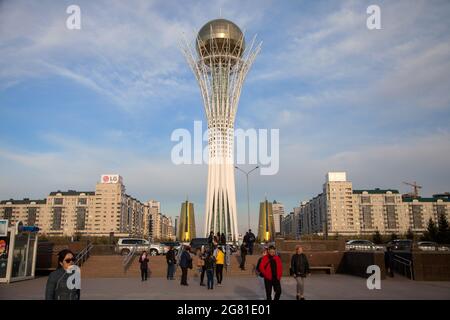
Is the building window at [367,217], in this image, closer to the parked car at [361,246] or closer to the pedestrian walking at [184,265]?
the parked car at [361,246]

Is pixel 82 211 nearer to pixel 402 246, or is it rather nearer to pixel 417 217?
pixel 417 217

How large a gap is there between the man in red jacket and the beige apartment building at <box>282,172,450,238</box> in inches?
4552

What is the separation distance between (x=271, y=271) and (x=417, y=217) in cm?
12995

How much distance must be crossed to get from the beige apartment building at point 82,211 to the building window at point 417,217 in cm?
8291

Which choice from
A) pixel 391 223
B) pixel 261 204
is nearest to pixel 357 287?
pixel 261 204

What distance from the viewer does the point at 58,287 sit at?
5258 mm

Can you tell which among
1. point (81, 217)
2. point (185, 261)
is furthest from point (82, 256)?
point (81, 217)

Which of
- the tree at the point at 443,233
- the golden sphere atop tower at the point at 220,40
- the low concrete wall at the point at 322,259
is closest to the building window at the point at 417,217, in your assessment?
the tree at the point at 443,233

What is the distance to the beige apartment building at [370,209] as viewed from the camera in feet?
400

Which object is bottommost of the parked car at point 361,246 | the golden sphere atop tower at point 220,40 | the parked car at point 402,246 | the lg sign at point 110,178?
the parked car at point 361,246

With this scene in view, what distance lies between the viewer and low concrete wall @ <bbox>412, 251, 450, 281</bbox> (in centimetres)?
1600
